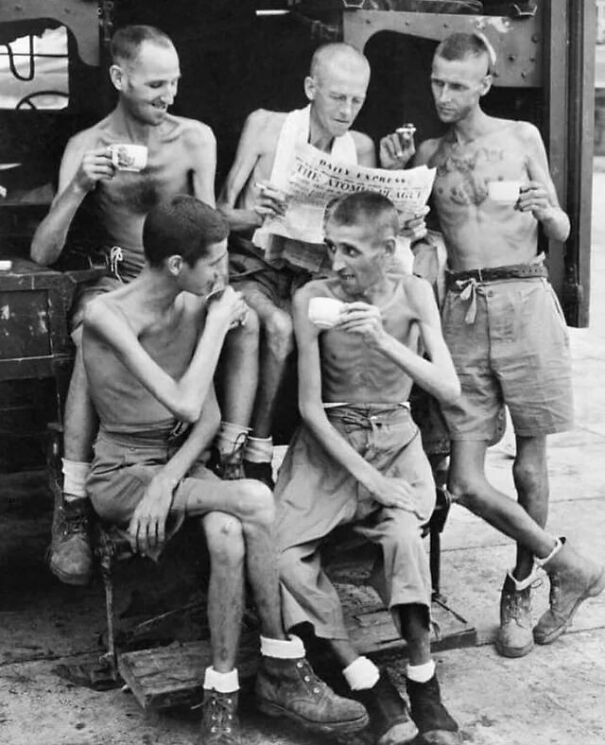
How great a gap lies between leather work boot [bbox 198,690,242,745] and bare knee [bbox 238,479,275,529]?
1.60 feet

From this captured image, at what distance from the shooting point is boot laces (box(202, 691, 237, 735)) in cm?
361

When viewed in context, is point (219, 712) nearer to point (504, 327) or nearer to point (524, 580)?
point (524, 580)

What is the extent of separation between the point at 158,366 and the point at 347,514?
0.74 metres

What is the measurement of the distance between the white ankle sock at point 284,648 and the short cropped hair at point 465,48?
81.4 inches

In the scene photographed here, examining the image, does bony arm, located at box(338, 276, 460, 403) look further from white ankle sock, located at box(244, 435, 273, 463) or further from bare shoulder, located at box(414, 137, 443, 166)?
bare shoulder, located at box(414, 137, 443, 166)

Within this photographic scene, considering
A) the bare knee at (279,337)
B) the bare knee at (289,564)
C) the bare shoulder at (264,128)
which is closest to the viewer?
the bare knee at (289,564)

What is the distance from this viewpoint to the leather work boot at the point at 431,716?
3.63 metres

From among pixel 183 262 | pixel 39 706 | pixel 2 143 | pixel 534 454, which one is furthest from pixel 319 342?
pixel 2 143

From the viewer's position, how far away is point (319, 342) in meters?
4.11

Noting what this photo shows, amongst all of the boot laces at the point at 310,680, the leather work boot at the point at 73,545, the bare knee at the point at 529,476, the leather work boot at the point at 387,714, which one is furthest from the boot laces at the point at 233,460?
the bare knee at the point at 529,476

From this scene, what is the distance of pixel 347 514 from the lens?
13.0 feet

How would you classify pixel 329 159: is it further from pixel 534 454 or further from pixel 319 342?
pixel 534 454

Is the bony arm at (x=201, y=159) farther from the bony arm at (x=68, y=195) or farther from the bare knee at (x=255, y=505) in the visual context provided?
the bare knee at (x=255, y=505)

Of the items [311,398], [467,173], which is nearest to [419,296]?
[311,398]
